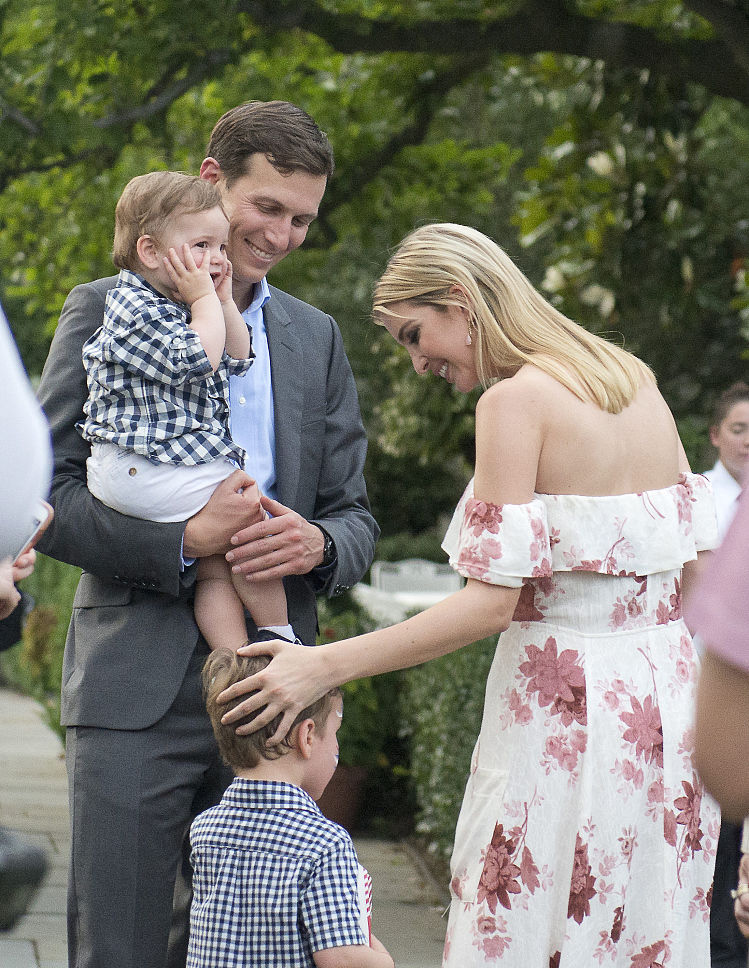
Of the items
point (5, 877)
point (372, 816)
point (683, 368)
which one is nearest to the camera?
point (5, 877)

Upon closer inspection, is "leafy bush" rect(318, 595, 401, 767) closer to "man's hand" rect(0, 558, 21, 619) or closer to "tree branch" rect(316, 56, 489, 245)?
"tree branch" rect(316, 56, 489, 245)

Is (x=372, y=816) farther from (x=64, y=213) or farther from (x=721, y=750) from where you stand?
(x=721, y=750)

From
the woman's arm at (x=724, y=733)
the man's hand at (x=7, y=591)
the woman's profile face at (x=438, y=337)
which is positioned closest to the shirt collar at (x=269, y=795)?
the man's hand at (x=7, y=591)

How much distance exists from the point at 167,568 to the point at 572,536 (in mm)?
795

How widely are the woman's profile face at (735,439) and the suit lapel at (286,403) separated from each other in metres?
3.24

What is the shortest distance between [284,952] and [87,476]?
3.31 feet

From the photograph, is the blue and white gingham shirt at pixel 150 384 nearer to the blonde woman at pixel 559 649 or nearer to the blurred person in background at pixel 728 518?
the blonde woman at pixel 559 649

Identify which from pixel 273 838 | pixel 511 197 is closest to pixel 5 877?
pixel 273 838

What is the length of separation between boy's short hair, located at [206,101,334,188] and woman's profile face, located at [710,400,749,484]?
333 centimetres

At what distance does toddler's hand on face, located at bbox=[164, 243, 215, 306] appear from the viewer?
2.59 meters

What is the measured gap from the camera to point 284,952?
234cm

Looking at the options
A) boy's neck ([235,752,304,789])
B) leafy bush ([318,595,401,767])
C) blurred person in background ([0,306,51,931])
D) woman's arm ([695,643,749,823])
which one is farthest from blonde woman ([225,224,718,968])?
leafy bush ([318,595,401,767])

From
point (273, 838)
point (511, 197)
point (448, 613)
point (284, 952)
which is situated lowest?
point (284, 952)

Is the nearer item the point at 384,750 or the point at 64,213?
the point at 384,750
